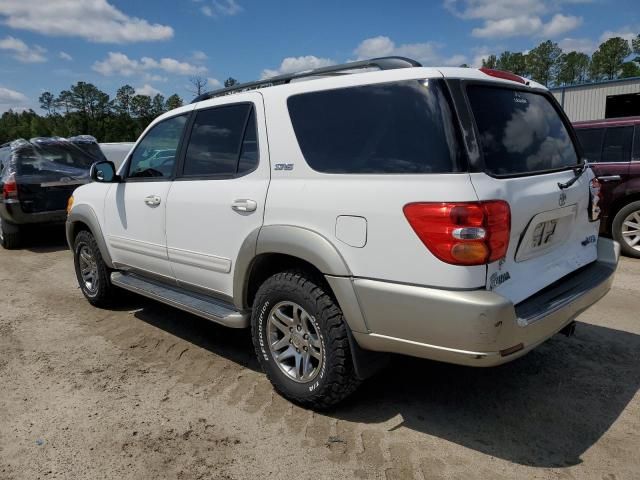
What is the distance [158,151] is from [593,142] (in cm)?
612

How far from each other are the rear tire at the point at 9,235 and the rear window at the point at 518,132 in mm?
8873

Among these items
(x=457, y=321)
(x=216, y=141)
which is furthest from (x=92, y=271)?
(x=457, y=321)

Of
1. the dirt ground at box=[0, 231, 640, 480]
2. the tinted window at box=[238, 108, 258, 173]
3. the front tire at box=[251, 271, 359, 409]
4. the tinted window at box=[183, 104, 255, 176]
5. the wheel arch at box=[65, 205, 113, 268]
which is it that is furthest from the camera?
the wheel arch at box=[65, 205, 113, 268]

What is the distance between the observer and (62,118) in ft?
293

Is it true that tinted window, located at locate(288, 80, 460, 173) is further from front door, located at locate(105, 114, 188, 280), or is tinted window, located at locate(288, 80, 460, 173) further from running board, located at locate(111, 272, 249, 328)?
front door, located at locate(105, 114, 188, 280)

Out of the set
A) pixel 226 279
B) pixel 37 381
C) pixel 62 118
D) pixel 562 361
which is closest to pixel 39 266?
pixel 37 381

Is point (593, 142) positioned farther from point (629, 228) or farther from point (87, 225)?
point (87, 225)

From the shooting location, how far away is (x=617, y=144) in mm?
7277

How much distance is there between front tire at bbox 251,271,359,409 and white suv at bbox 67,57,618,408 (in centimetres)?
1

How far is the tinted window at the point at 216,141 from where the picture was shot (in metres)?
3.64

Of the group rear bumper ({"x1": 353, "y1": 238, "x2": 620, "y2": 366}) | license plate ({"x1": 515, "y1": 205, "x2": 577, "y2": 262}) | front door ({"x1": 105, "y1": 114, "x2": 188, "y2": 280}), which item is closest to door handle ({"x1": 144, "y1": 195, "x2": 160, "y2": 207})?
front door ({"x1": 105, "y1": 114, "x2": 188, "y2": 280})

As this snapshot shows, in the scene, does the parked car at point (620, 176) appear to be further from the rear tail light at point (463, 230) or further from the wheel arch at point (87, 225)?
the wheel arch at point (87, 225)

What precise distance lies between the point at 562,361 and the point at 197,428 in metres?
2.58

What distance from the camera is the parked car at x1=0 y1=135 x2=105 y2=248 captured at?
879 cm
